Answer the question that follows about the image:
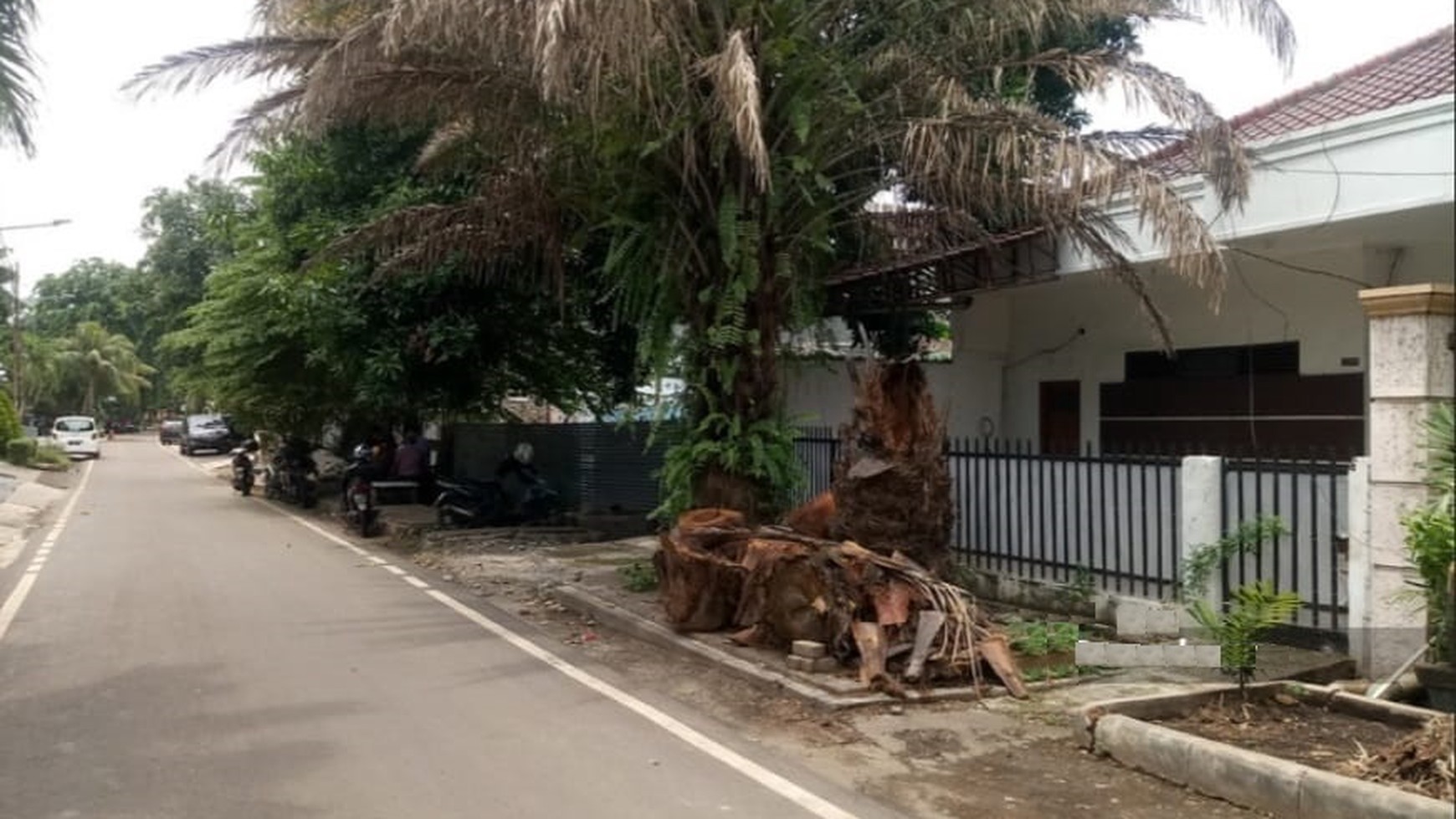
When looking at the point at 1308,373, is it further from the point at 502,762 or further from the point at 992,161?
the point at 502,762

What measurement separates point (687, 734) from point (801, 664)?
146cm

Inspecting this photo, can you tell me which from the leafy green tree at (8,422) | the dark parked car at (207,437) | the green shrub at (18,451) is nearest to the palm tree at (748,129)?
the green shrub at (18,451)

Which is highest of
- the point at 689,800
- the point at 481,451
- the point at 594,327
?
the point at 594,327

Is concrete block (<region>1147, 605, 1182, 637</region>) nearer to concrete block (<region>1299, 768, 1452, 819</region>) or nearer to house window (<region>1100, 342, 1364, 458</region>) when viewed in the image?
house window (<region>1100, 342, 1364, 458</region>)

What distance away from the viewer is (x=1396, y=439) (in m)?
6.98

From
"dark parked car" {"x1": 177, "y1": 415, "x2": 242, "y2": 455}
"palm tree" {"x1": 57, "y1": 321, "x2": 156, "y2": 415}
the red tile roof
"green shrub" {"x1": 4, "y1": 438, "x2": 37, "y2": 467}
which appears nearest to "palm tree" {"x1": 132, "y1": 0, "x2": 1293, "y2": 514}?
the red tile roof

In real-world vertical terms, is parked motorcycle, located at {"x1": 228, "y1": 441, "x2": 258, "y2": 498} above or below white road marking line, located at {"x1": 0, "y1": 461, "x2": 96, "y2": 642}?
above

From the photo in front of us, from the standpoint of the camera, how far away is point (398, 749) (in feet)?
20.4

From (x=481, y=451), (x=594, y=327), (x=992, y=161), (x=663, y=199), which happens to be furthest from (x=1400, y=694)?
(x=481, y=451)

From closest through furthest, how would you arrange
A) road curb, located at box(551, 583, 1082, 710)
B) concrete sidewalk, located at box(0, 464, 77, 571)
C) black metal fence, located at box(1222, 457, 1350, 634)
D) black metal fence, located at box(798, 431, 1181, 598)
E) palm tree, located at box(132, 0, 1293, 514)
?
road curb, located at box(551, 583, 1082, 710) < black metal fence, located at box(1222, 457, 1350, 634) < palm tree, located at box(132, 0, 1293, 514) < black metal fence, located at box(798, 431, 1181, 598) < concrete sidewalk, located at box(0, 464, 77, 571)

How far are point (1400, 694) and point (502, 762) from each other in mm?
5005

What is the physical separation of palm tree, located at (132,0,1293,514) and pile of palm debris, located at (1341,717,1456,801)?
12.5 feet

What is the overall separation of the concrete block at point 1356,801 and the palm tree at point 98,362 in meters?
71.5

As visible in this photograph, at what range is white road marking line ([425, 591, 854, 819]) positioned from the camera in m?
5.53
